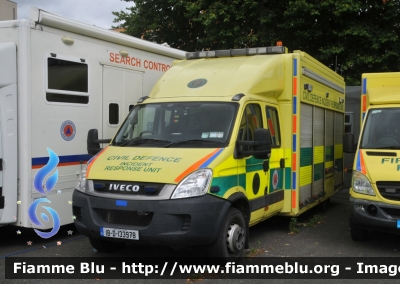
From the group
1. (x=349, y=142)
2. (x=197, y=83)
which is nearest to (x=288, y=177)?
(x=349, y=142)

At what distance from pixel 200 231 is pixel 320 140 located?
4647 millimetres

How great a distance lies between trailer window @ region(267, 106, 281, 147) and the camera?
747cm

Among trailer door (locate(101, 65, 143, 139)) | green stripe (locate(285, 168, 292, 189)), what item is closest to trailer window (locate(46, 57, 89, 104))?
trailer door (locate(101, 65, 143, 139))

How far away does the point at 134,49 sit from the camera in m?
8.77

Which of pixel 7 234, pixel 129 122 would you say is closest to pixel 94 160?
pixel 129 122

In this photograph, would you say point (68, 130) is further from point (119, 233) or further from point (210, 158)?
point (210, 158)

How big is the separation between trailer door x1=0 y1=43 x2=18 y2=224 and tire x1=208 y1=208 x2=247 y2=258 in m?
2.87

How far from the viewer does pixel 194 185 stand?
18.4 feet

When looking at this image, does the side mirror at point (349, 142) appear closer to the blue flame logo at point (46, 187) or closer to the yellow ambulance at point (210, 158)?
the yellow ambulance at point (210, 158)

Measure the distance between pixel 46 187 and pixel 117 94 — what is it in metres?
2.12

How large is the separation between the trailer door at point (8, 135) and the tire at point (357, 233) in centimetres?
495

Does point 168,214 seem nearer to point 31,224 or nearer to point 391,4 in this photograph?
point 31,224

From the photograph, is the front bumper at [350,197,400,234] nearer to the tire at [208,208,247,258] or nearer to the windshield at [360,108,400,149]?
the windshield at [360,108,400,149]

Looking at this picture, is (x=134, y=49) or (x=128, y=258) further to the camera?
(x=134, y=49)
